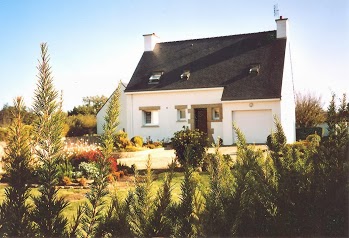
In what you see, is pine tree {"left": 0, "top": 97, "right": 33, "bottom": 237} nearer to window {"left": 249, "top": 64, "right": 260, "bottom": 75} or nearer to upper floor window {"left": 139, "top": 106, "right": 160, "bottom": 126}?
window {"left": 249, "top": 64, "right": 260, "bottom": 75}

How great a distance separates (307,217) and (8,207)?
4095mm

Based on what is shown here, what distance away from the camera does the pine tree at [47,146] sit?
6.12 ft

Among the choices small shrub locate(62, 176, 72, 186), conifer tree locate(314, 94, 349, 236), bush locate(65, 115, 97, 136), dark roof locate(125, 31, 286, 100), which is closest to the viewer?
conifer tree locate(314, 94, 349, 236)

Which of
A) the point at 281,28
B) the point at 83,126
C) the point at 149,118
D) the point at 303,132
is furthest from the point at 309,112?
the point at 83,126

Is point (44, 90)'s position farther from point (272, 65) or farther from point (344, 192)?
point (272, 65)

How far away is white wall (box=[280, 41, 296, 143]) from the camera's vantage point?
25672 millimetres

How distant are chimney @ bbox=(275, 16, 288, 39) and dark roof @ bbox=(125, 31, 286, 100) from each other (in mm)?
409

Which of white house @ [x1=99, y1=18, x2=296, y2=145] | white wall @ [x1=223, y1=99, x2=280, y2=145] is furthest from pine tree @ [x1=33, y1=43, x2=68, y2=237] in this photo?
white wall @ [x1=223, y1=99, x2=280, y2=145]

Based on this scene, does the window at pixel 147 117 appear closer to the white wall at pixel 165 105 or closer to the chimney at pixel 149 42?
the white wall at pixel 165 105

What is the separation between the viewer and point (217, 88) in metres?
26.4

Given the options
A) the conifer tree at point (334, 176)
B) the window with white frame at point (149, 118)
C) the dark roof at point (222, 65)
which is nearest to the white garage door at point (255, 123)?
the dark roof at point (222, 65)

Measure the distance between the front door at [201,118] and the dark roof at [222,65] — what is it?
1914mm

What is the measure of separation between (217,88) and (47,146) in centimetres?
2495

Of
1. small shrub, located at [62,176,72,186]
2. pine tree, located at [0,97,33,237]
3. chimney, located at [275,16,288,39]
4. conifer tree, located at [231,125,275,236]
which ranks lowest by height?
small shrub, located at [62,176,72,186]
